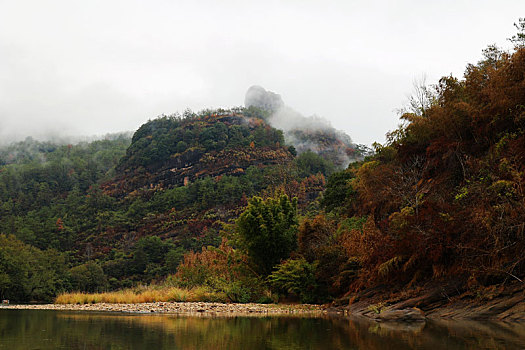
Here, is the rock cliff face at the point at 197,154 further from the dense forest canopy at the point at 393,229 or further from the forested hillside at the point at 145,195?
the dense forest canopy at the point at 393,229

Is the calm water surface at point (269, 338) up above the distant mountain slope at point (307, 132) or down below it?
below

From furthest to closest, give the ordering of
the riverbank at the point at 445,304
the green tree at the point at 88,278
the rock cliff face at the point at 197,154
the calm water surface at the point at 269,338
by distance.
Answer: the rock cliff face at the point at 197,154
the green tree at the point at 88,278
the riverbank at the point at 445,304
the calm water surface at the point at 269,338

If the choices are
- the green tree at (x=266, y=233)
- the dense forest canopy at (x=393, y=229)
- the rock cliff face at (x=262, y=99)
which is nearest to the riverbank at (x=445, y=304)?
the dense forest canopy at (x=393, y=229)

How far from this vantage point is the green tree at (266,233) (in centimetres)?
2500

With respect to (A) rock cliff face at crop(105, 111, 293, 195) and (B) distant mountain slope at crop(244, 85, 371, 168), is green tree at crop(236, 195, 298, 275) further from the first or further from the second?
(B) distant mountain slope at crop(244, 85, 371, 168)

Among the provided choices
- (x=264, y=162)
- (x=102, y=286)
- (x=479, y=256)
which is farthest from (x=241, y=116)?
(x=479, y=256)

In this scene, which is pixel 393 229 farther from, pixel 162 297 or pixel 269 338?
pixel 162 297

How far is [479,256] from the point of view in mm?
13898

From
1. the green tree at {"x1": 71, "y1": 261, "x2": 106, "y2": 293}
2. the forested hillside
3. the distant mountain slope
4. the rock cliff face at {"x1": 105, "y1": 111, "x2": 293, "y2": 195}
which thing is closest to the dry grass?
the forested hillside

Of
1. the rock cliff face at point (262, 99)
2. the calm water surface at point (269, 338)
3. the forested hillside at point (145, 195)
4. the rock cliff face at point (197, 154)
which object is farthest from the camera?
the rock cliff face at point (262, 99)

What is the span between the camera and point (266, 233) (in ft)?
81.2

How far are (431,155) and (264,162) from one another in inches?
3036

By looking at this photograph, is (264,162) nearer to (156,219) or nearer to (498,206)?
(156,219)

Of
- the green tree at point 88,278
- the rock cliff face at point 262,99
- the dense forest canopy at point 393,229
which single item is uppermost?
the rock cliff face at point 262,99
